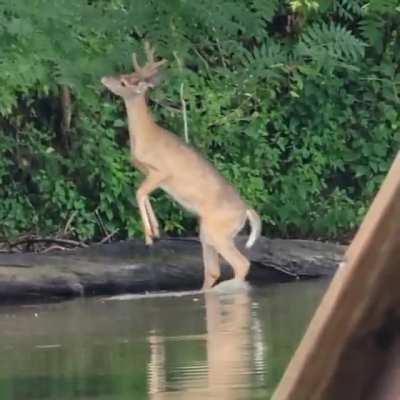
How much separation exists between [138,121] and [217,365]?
7.52 meters

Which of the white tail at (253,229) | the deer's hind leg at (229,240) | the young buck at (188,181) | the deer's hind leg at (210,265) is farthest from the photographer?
the young buck at (188,181)

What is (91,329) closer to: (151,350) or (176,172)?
(151,350)

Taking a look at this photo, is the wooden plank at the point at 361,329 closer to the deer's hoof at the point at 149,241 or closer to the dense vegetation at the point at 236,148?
the dense vegetation at the point at 236,148

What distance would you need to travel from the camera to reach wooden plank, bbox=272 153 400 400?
1.74 m

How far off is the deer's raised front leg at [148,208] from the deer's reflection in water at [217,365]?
326cm

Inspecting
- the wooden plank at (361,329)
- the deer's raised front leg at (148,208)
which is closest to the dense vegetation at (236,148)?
the deer's raised front leg at (148,208)

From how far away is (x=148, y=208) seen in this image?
13.2 m

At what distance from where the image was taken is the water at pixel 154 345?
6.27m

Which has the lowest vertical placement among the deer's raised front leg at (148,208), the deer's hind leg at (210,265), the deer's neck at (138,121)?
the deer's hind leg at (210,265)

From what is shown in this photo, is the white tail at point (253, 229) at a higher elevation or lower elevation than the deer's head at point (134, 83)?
lower

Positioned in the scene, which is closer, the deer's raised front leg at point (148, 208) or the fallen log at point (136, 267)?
the fallen log at point (136, 267)

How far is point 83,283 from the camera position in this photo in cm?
1191

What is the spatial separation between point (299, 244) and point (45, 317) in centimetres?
364

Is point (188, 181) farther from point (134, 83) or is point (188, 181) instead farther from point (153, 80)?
point (153, 80)
